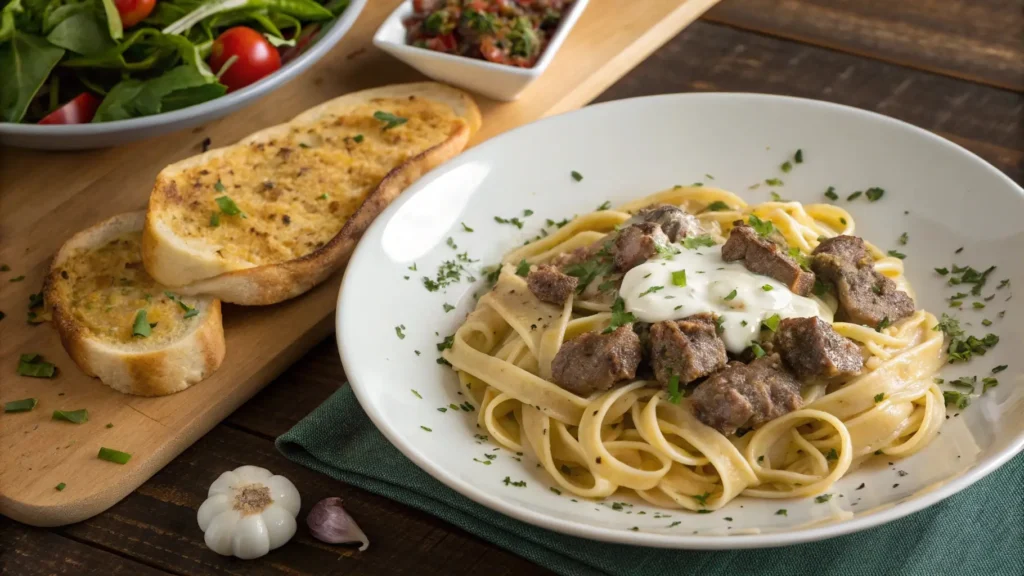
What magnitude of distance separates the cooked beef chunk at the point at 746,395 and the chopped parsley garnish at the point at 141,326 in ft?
7.68

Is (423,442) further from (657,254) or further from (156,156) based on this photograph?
(156,156)

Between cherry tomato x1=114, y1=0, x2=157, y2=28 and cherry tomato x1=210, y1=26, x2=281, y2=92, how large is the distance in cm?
39

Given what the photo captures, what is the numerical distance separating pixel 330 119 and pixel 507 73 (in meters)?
0.98

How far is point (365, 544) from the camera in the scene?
3.86 metres

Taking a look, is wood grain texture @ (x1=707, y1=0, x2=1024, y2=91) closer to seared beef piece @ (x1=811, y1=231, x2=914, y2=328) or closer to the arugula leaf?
seared beef piece @ (x1=811, y1=231, x2=914, y2=328)

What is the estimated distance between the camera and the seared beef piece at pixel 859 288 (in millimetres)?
4199

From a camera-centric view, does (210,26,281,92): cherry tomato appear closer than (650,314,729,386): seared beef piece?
No

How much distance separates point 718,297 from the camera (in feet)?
13.2

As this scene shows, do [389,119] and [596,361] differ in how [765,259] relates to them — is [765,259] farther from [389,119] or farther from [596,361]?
[389,119]

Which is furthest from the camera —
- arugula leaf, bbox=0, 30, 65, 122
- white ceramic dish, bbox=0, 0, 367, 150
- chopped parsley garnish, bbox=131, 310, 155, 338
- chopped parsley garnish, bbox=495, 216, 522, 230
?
arugula leaf, bbox=0, 30, 65, 122

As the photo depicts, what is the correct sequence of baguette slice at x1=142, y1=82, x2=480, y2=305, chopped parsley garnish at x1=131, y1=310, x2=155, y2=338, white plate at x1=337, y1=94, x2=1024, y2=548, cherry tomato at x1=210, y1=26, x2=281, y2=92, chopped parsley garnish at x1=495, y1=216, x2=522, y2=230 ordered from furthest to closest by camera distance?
cherry tomato at x1=210, y1=26, x2=281, y2=92 → chopped parsley garnish at x1=495, y1=216, x2=522, y2=230 → baguette slice at x1=142, y1=82, x2=480, y2=305 → chopped parsley garnish at x1=131, y1=310, x2=155, y2=338 → white plate at x1=337, y1=94, x2=1024, y2=548

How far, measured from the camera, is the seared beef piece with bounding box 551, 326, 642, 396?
3871 millimetres

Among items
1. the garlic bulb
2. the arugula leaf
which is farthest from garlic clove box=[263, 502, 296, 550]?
the arugula leaf

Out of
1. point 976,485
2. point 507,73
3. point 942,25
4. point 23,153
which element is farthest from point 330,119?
point 942,25
